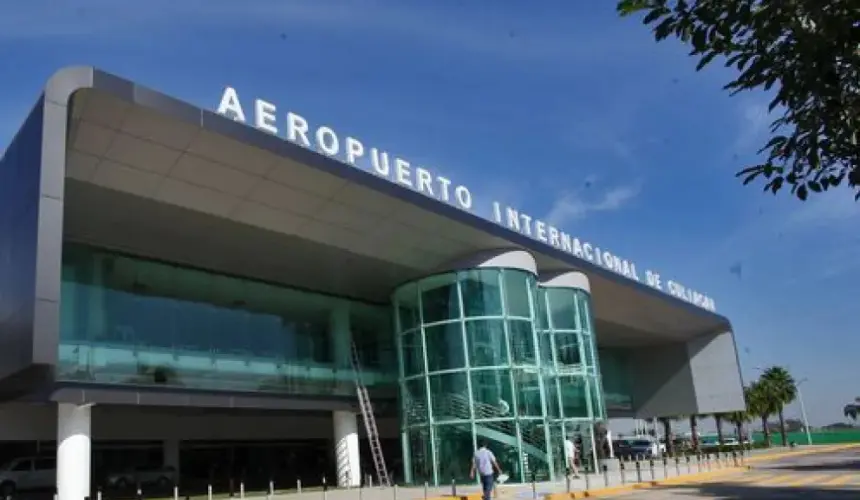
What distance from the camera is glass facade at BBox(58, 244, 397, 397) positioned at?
23.4 meters

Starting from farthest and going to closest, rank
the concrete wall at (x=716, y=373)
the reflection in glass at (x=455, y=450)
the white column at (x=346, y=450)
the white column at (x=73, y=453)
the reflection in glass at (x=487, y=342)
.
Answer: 1. the concrete wall at (x=716, y=373)
2. the white column at (x=346, y=450)
3. the reflection in glass at (x=487, y=342)
4. the reflection in glass at (x=455, y=450)
5. the white column at (x=73, y=453)

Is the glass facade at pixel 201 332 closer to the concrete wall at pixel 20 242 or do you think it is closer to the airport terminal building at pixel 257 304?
the airport terminal building at pixel 257 304

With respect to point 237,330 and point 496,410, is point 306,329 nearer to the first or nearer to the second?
point 237,330

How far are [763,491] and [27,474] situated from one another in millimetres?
23916

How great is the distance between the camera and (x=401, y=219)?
26656 mm

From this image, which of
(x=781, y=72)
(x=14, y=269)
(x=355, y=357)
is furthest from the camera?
(x=355, y=357)

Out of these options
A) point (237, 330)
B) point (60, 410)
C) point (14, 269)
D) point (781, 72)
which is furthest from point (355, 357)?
point (781, 72)

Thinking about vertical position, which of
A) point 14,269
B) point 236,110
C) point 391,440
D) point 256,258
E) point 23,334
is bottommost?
point 391,440

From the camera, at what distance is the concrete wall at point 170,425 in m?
27.6

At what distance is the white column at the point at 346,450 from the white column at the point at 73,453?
1082 centimetres

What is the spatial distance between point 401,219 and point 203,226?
21.5 ft

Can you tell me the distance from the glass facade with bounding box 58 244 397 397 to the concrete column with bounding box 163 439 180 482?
746 cm

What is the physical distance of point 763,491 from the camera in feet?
69.6

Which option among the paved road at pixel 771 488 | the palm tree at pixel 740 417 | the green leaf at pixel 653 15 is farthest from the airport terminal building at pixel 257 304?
the palm tree at pixel 740 417
